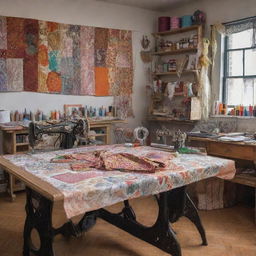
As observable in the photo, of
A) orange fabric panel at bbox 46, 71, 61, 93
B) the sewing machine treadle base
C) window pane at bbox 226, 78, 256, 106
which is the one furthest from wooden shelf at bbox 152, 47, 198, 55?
the sewing machine treadle base

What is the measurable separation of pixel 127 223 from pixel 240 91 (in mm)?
2559

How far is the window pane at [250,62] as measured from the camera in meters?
4.19

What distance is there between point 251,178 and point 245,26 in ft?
6.30

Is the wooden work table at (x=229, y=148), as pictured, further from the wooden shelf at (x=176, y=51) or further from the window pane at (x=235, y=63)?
the wooden shelf at (x=176, y=51)

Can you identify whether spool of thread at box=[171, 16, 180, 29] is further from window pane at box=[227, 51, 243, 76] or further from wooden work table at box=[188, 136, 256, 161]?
wooden work table at box=[188, 136, 256, 161]

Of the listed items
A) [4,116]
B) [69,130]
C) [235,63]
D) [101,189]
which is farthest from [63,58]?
[101,189]

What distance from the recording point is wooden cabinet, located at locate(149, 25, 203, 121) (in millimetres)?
4574

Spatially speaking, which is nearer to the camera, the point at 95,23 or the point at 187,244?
the point at 187,244

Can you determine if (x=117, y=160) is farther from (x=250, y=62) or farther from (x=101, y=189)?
(x=250, y=62)

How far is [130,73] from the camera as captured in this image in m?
5.15

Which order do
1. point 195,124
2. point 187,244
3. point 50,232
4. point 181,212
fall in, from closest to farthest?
1. point 50,232
2. point 181,212
3. point 187,244
4. point 195,124

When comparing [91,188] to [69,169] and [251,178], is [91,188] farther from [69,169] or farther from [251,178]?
[251,178]

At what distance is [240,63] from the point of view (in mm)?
4355

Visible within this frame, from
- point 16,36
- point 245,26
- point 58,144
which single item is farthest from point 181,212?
point 16,36
